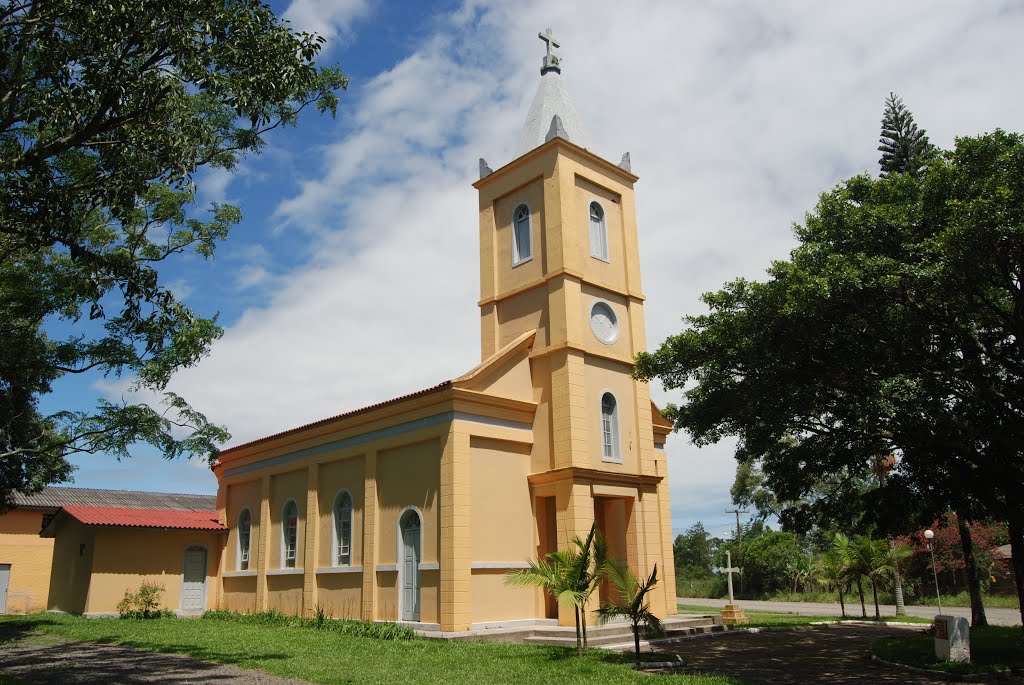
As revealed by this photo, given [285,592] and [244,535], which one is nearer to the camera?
[285,592]

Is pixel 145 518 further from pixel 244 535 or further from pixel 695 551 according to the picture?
pixel 695 551

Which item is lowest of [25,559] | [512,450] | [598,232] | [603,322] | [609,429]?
[25,559]

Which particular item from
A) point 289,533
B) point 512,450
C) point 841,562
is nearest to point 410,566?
point 512,450

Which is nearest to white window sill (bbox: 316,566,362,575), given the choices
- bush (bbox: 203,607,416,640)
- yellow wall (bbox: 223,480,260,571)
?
bush (bbox: 203,607,416,640)

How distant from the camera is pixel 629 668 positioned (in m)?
13.0

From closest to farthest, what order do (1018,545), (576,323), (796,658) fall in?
1. (1018,545)
2. (796,658)
3. (576,323)

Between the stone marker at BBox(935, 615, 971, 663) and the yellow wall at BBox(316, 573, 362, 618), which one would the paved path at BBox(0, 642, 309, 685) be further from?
the stone marker at BBox(935, 615, 971, 663)

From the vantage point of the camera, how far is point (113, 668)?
13125mm

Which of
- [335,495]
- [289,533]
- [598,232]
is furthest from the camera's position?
[289,533]

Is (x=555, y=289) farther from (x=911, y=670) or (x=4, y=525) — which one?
(x=4, y=525)

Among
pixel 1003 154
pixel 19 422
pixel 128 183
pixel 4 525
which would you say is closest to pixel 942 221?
pixel 1003 154

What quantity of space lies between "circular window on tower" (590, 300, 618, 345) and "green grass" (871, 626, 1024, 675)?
944 cm

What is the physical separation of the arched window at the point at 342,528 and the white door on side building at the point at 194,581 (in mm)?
8014

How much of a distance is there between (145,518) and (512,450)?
13.9 m
